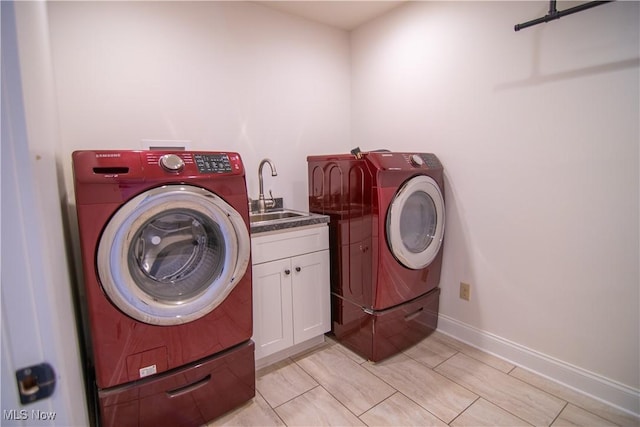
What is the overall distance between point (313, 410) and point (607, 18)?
2319mm

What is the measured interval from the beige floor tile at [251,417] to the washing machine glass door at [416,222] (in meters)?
1.05

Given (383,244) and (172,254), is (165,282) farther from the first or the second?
(383,244)

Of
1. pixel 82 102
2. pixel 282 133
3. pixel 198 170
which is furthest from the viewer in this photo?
pixel 282 133

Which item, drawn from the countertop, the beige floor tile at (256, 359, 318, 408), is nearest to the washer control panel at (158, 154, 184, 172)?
the countertop

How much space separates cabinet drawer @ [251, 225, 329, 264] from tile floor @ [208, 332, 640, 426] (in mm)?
698

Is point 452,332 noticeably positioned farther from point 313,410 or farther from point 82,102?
point 82,102

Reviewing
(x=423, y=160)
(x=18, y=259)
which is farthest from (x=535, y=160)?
(x=18, y=259)

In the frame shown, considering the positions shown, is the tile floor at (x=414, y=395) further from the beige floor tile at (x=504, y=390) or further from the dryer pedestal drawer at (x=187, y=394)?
the dryer pedestal drawer at (x=187, y=394)

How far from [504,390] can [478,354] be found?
0.34m

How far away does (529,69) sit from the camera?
1.72 m

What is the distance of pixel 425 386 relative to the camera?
173 cm

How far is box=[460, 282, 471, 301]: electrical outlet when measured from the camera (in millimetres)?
2109

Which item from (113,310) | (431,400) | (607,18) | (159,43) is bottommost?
(431,400)

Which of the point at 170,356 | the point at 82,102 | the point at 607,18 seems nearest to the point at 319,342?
the point at 170,356
